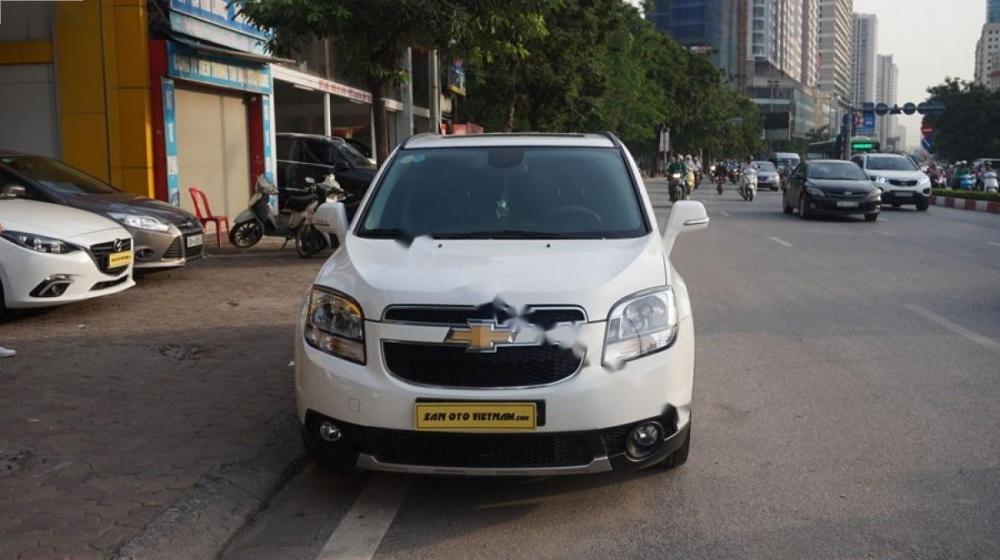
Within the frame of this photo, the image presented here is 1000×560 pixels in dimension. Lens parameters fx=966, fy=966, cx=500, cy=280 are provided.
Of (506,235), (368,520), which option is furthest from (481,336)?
(506,235)

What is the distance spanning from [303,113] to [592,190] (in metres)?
19.2

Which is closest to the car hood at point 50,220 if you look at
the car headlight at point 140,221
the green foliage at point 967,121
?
the car headlight at point 140,221

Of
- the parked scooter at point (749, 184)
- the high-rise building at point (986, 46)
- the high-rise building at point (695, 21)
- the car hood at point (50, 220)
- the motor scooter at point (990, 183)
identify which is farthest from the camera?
the high-rise building at point (986, 46)

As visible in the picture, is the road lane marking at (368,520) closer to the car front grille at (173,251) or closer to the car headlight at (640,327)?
the car headlight at (640,327)

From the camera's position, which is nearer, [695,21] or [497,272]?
[497,272]

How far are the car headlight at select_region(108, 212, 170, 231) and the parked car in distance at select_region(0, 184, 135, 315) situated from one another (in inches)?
41.5

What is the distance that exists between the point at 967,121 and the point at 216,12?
251ft

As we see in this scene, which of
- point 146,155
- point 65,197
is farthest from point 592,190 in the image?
point 146,155

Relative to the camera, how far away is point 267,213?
47.4ft

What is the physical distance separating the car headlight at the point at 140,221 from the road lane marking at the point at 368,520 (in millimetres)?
6611

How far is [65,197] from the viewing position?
10.1 metres

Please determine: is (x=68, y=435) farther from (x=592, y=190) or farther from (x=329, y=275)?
(x=592, y=190)

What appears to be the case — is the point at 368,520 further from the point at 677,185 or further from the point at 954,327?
the point at 677,185

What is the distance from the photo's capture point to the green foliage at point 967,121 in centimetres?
7775
